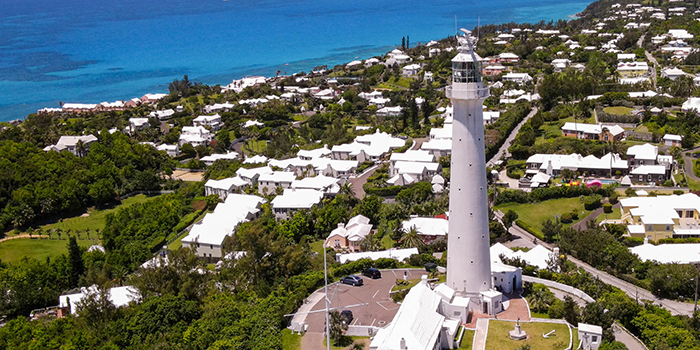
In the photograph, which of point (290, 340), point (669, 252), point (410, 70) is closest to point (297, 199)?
point (290, 340)

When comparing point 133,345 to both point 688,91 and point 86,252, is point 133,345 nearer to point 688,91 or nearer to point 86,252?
point 86,252

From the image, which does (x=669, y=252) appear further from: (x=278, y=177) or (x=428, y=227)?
(x=278, y=177)

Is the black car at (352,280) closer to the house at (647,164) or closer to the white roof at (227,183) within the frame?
the white roof at (227,183)

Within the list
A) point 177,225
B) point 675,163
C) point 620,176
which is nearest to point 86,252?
point 177,225

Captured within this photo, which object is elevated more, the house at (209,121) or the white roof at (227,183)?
the house at (209,121)

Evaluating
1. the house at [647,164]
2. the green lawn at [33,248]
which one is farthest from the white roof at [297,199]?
the house at [647,164]

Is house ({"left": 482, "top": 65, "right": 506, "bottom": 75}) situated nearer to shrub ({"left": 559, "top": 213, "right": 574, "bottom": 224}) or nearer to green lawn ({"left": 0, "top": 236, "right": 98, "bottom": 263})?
shrub ({"left": 559, "top": 213, "right": 574, "bottom": 224})

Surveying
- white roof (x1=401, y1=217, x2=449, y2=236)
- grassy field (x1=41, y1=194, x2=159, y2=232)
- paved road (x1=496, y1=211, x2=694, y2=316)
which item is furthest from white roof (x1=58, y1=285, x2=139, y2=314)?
paved road (x1=496, y1=211, x2=694, y2=316)
